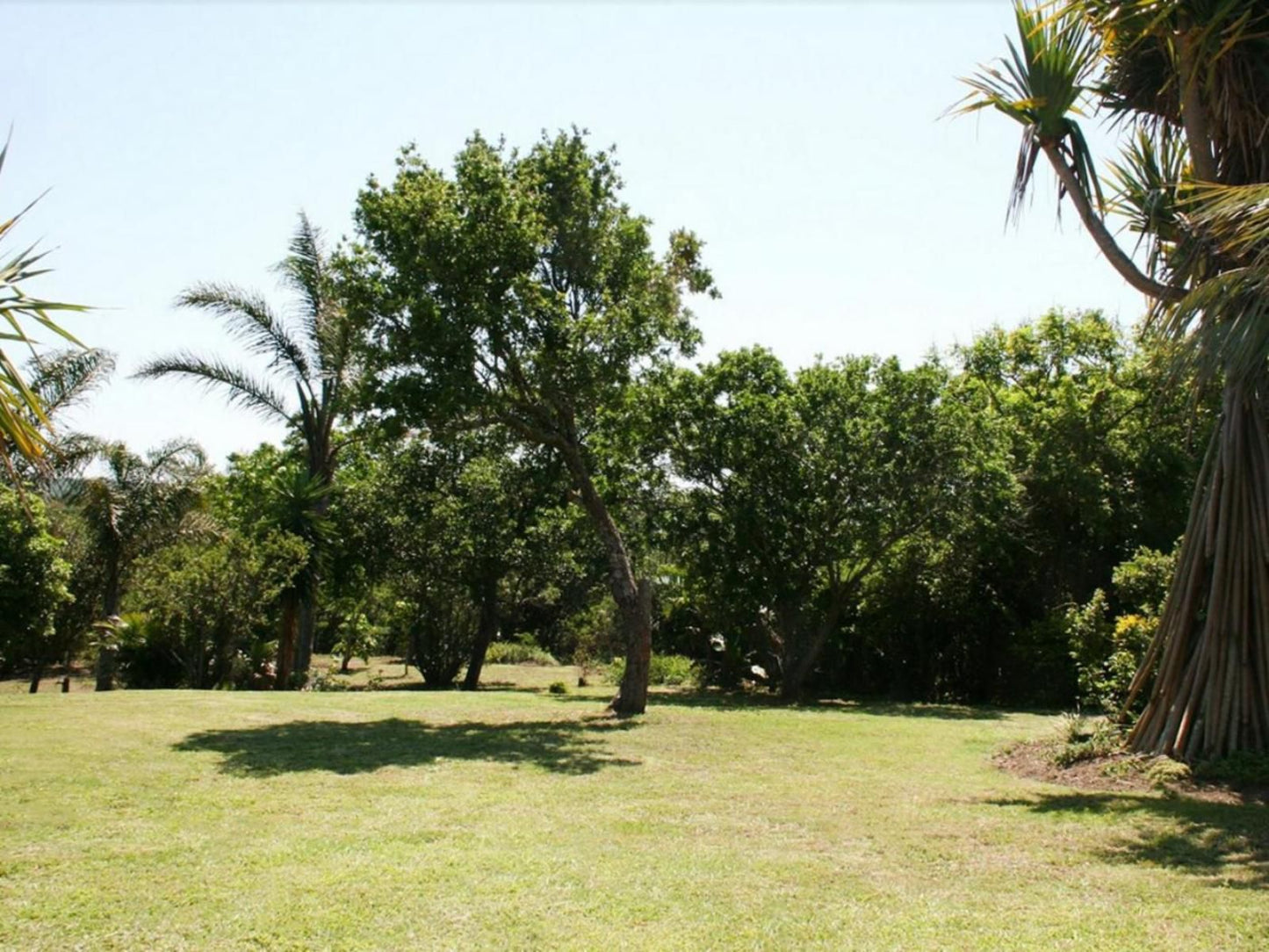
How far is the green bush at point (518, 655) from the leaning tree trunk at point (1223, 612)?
26.7 metres

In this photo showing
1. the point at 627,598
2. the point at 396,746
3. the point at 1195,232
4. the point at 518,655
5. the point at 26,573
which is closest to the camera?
the point at 1195,232

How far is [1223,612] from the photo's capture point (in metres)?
10.1

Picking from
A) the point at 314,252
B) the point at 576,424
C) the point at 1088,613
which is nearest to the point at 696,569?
the point at 576,424

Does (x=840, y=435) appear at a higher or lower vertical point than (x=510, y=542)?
higher

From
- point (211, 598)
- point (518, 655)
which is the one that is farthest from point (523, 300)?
point (518, 655)

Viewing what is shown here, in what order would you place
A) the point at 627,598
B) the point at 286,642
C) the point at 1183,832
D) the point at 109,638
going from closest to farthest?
the point at 1183,832 < the point at 627,598 < the point at 109,638 < the point at 286,642

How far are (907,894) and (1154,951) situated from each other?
4.64 feet

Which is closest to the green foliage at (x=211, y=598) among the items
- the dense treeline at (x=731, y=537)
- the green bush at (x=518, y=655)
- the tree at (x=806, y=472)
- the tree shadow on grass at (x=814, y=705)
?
the dense treeline at (x=731, y=537)

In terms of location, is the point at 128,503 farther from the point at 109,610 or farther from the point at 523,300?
the point at 523,300

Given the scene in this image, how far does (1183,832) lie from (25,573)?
20.4m

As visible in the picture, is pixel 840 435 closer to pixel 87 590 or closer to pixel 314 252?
pixel 314 252

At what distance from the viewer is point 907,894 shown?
604cm

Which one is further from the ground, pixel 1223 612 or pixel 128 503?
pixel 128 503

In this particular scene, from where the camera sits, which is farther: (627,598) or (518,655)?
(518,655)
